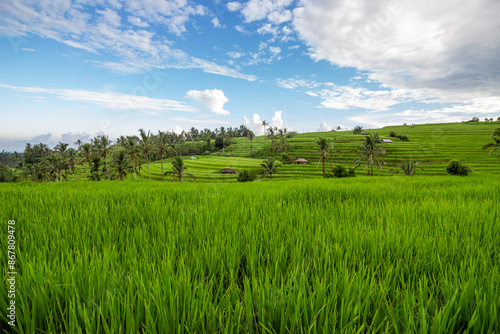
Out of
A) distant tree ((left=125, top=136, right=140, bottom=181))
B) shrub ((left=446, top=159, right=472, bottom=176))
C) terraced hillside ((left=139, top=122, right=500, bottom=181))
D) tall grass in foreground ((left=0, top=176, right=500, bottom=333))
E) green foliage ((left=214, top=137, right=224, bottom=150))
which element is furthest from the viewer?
green foliage ((left=214, top=137, right=224, bottom=150))

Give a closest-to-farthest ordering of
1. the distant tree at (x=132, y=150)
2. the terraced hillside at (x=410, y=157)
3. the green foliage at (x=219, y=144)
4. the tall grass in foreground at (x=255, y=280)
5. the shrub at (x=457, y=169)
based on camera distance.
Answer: the tall grass in foreground at (x=255, y=280) → the shrub at (x=457, y=169) → the distant tree at (x=132, y=150) → the terraced hillside at (x=410, y=157) → the green foliage at (x=219, y=144)

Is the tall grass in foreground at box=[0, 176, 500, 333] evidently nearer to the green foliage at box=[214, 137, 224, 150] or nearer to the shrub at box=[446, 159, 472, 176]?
the shrub at box=[446, 159, 472, 176]

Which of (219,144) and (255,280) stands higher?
(219,144)

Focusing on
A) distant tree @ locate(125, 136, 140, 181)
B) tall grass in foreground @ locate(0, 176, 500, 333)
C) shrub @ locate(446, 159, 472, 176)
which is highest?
distant tree @ locate(125, 136, 140, 181)

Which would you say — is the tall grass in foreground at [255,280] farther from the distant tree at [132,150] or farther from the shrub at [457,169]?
the shrub at [457,169]

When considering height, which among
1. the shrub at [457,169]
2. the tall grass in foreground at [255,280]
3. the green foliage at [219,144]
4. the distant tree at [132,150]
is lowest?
the shrub at [457,169]

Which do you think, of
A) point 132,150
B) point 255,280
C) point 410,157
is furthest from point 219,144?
point 255,280

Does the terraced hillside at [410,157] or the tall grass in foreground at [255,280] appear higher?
the tall grass in foreground at [255,280]

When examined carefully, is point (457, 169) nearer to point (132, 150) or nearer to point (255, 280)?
point (255, 280)

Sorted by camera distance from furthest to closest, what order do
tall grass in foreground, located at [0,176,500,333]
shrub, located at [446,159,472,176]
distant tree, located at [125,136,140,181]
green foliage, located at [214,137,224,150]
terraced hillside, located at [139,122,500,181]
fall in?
green foliage, located at [214,137,224,150]
terraced hillside, located at [139,122,500,181]
distant tree, located at [125,136,140,181]
shrub, located at [446,159,472,176]
tall grass in foreground, located at [0,176,500,333]

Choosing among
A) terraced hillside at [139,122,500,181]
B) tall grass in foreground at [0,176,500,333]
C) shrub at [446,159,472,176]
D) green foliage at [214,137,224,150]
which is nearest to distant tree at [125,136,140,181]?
terraced hillside at [139,122,500,181]

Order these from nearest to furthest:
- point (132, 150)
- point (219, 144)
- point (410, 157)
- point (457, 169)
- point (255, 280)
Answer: point (255, 280) < point (457, 169) < point (132, 150) < point (410, 157) < point (219, 144)

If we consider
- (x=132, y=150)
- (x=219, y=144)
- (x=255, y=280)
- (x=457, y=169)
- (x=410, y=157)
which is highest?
(x=219, y=144)

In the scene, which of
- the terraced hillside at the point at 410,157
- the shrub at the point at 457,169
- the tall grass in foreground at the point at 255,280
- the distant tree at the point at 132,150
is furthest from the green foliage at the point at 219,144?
the tall grass in foreground at the point at 255,280
